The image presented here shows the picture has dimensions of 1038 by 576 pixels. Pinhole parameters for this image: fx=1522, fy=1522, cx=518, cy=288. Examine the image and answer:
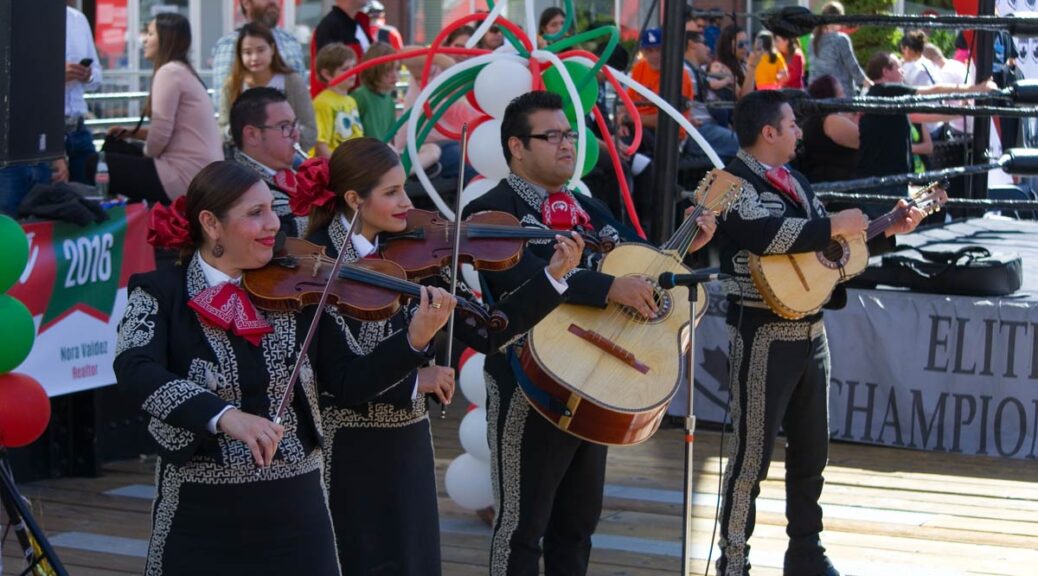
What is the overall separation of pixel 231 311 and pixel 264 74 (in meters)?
4.31

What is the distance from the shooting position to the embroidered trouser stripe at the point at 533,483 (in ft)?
14.5

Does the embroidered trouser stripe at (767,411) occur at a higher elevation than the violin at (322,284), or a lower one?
lower

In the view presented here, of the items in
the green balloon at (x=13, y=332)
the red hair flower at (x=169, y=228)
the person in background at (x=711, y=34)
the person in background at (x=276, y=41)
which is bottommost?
the green balloon at (x=13, y=332)

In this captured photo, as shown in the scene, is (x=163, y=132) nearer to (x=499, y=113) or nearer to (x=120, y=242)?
(x=120, y=242)

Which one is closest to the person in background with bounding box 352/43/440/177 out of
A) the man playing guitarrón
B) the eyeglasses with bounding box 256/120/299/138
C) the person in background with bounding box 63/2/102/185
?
the person in background with bounding box 63/2/102/185

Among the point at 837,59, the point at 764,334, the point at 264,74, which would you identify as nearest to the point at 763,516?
the point at 764,334

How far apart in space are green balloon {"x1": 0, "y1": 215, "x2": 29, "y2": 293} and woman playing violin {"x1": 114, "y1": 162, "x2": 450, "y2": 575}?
1.16 meters

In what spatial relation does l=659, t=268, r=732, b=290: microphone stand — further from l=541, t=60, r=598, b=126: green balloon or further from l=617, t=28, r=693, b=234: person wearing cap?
l=617, t=28, r=693, b=234: person wearing cap

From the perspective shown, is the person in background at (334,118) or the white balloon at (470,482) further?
the person in background at (334,118)

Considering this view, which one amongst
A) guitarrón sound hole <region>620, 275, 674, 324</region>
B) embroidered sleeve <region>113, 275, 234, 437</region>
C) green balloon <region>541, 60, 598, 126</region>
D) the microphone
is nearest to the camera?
embroidered sleeve <region>113, 275, 234, 437</region>

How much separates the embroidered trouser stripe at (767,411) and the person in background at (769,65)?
28.0ft

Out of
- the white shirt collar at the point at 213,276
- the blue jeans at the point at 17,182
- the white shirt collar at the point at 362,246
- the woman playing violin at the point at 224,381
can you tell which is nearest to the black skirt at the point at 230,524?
the woman playing violin at the point at 224,381

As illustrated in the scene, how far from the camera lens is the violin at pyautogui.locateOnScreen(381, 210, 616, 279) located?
3873mm

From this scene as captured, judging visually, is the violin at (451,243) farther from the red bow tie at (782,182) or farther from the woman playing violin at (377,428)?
the red bow tie at (782,182)
